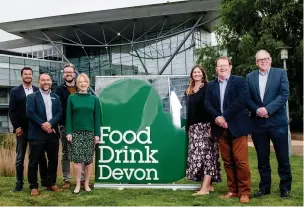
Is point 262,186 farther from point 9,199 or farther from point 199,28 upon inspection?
point 199,28

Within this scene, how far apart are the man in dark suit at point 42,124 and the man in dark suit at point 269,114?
2.53m

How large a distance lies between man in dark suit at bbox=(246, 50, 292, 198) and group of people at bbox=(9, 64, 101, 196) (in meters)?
2.02

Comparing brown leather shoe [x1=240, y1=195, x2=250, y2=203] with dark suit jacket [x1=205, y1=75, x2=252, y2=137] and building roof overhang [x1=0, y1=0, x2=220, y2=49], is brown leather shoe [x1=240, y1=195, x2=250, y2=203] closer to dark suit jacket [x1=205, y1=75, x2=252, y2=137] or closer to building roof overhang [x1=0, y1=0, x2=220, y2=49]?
dark suit jacket [x1=205, y1=75, x2=252, y2=137]

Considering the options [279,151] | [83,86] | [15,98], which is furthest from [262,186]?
[15,98]

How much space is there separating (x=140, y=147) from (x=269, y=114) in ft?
5.75

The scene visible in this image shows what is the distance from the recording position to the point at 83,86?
5.14 meters

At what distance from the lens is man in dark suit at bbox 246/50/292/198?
15.4 feet

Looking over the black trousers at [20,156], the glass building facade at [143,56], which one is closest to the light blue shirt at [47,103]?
the black trousers at [20,156]

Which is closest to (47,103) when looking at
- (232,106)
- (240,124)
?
(232,106)

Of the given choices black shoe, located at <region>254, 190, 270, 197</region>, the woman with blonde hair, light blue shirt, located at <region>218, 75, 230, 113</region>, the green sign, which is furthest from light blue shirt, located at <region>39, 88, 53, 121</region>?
black shoe, located at <region>254, 190, 270, 197</region>

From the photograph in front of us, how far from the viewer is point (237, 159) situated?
4645 mm

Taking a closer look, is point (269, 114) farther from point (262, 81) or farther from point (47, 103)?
point (47, 103)

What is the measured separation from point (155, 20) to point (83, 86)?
34.4m

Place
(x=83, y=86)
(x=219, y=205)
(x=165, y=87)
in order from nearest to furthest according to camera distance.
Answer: (x=219, y=205), (x=83, y=86), (x=165, y=87)
